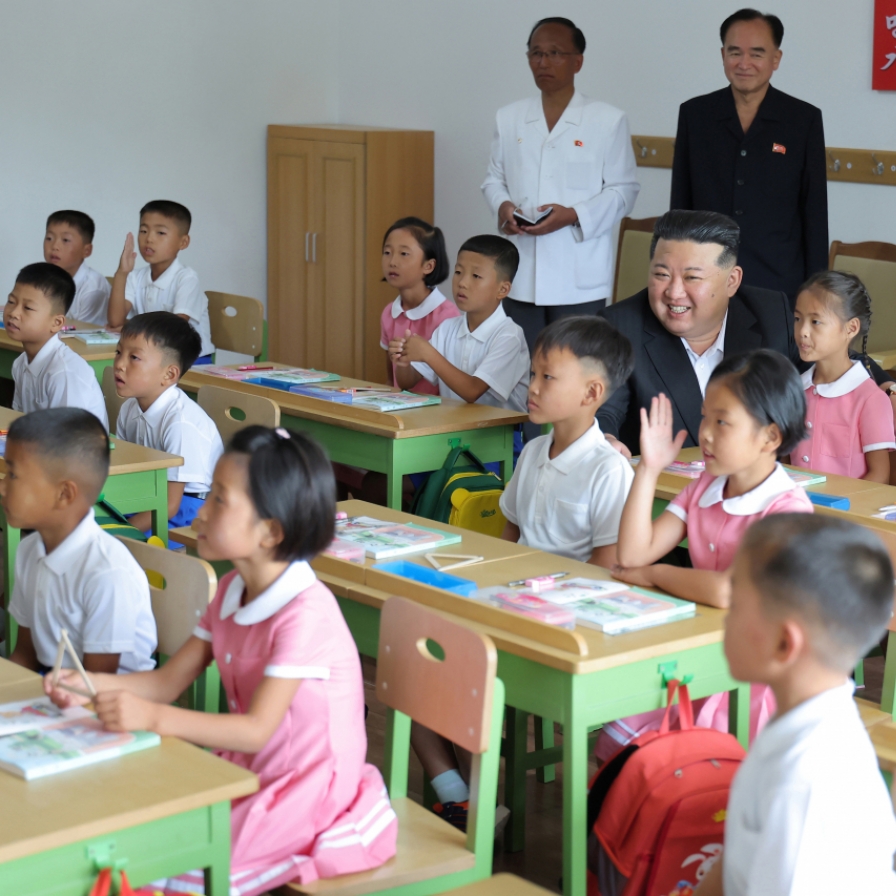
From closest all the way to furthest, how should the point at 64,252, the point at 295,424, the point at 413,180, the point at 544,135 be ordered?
the point at 295,424 < the point at 544,135 < the point at 64,252 < the point at 413,180

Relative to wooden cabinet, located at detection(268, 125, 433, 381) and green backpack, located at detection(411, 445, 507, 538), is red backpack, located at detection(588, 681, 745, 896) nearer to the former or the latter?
green backpack, located at detection(411, 445, 507, 538)

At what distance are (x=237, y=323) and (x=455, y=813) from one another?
327 cm

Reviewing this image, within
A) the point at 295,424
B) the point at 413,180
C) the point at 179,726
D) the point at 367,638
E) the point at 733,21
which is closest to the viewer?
the point at 179,726

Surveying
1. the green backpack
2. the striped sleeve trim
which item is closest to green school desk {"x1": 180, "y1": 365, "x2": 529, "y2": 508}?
the green backpack

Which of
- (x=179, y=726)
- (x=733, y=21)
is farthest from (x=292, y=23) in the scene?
(x=179, y=726)

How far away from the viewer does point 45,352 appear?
3.93 metres

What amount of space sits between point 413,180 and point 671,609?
17.3 ft

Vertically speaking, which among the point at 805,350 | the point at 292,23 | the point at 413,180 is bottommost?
the point at 805,350

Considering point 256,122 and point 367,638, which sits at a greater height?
point 256,122

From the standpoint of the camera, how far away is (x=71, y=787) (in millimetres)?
1430

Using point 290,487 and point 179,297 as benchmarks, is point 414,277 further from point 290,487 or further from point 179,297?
point 290,487

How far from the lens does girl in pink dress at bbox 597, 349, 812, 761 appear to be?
2150 mm

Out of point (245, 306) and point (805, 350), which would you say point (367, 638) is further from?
point (245, 306)

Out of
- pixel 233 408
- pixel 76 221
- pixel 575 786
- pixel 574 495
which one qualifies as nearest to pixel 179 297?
pixel 76 221
